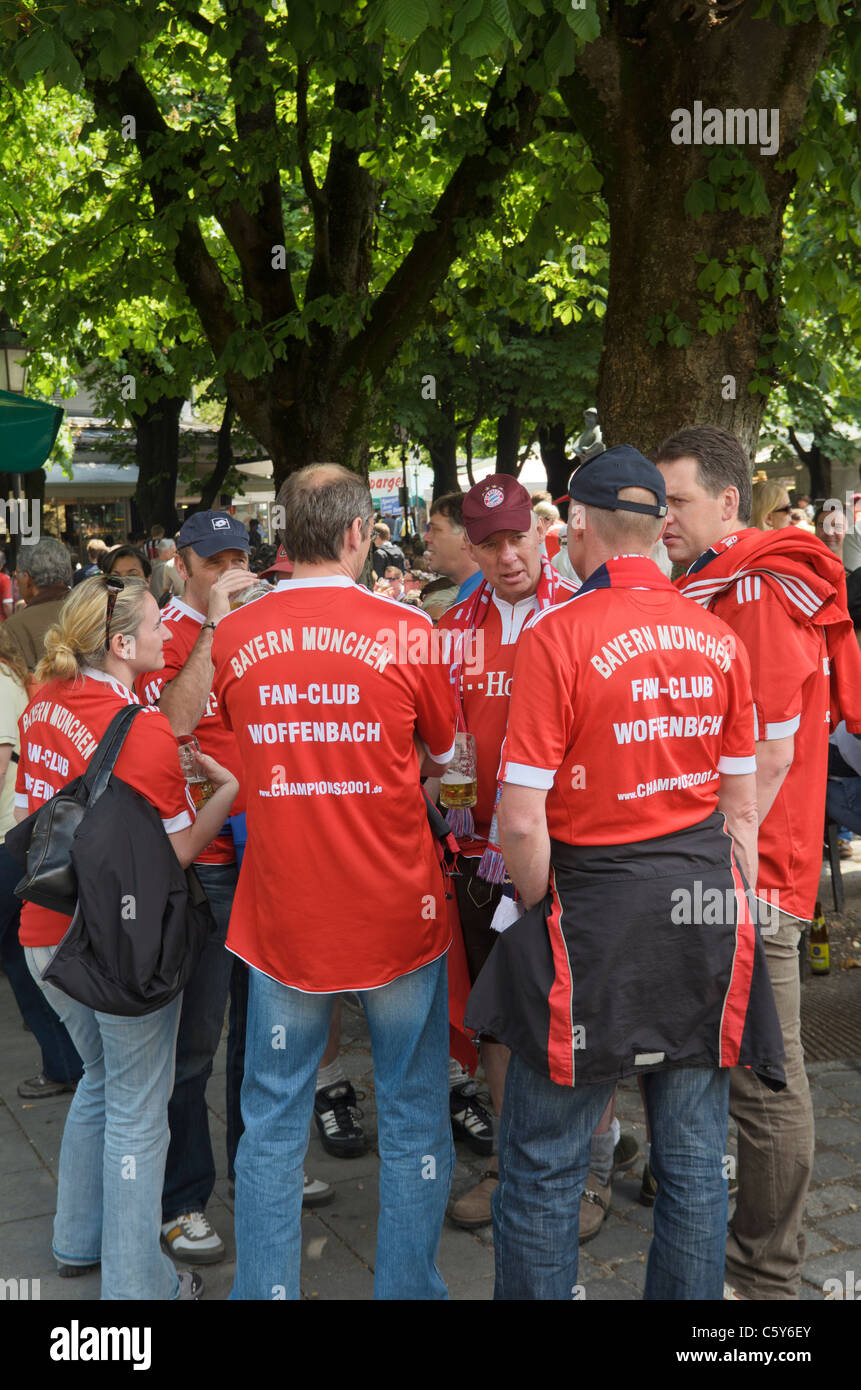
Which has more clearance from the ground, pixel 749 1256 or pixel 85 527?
pixel 85 527

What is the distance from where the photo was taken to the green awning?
8086 mm

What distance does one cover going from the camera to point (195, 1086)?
12.3 ft

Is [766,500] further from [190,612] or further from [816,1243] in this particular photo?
[816,1243]

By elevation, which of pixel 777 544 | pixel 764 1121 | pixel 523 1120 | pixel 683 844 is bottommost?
pixel 764 1121

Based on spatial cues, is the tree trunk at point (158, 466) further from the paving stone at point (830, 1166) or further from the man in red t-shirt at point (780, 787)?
the man in red t-shirt at point (780, 787)

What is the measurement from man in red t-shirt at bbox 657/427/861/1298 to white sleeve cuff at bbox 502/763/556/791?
82 cm

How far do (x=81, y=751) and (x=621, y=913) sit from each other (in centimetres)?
153

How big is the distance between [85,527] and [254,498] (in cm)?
484

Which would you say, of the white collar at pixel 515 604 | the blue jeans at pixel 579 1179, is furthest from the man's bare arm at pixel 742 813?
the white collar at pixel 515 604

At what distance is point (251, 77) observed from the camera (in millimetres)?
7324

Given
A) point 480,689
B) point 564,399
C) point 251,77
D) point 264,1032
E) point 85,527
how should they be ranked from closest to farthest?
point 264,1032 < point 480,689 < point 251,77 < point 564,399 < point 85,527

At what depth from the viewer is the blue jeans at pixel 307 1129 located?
2.99 metres
